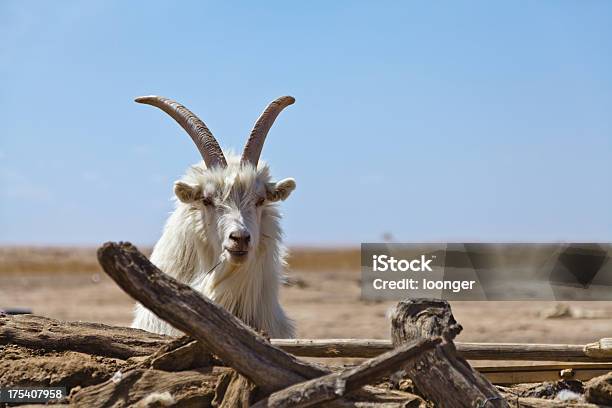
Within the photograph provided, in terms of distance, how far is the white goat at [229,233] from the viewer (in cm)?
711

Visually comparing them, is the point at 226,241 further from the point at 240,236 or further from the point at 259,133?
the point at 259,133

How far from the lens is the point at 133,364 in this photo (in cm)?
499

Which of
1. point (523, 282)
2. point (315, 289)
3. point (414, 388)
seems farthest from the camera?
point (315, 289)

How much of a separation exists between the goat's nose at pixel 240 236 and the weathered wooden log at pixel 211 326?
100.0 inches

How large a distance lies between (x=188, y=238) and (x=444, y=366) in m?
3.63

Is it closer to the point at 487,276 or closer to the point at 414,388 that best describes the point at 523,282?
the point at 487,276

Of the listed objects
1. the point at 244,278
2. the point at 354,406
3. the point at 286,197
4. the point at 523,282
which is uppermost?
the point at 523,282

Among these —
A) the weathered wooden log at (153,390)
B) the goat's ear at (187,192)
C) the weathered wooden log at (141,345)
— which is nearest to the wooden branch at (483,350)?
the weathered wooden log at (141,345)

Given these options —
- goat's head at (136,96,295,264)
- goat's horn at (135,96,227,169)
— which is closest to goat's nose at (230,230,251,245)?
goat's head at (136,96,295,264)

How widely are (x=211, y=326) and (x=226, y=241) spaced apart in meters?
2.70

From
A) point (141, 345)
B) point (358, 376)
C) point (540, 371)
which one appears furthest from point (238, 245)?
point (358, 376)

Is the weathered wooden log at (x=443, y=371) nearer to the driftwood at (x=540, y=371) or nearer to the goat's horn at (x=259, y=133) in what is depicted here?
the driftwood at (x=540, y=371)

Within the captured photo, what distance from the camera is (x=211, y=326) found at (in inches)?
167

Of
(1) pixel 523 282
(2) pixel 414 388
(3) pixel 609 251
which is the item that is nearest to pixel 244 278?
(2) pixel 414 388
